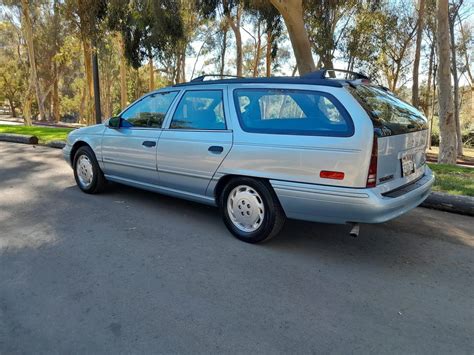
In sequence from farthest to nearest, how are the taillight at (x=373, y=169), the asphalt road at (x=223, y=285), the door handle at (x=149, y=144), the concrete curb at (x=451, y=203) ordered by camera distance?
1. the concrete curb at (x=451, y=203)
2. the door handle at (x=149, y=144)
3. the taillight at (x=373, y=169)
4. the asphalt road at (x=223, y=285)

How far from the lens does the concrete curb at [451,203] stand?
5057 millimetres

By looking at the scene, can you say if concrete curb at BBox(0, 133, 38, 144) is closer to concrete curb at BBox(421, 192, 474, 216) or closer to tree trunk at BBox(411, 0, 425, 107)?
concrete curb at BBox(421, 192, 474, 216)

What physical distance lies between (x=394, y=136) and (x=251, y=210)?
1.59 m

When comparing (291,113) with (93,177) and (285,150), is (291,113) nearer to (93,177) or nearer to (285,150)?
(285,150)

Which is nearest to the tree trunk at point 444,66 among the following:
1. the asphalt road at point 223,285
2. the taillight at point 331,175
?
the asphalt road at point 223,285

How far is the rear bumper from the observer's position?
3.36 meters

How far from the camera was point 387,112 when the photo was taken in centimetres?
373

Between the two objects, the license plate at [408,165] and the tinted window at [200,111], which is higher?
the tinted window at [200,111]

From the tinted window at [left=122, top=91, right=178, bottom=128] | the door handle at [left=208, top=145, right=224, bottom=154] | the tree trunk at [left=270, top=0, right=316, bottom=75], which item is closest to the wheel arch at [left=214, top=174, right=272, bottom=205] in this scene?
the door handle at [left=208, top=145, right=224, bottom=154]

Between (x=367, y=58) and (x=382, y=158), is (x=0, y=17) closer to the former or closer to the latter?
(x=367, y=58)

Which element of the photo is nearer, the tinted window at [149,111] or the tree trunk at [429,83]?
the tinted window at [149,111]

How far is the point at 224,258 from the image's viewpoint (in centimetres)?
371

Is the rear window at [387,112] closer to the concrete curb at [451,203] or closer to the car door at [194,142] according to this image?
the car door at [194,142]

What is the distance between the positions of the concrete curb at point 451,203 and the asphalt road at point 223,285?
146 mm
